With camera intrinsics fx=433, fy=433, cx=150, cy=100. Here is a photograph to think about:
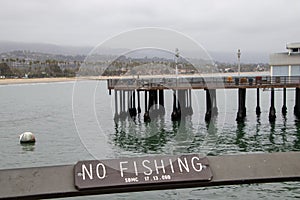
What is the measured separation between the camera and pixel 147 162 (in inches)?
328

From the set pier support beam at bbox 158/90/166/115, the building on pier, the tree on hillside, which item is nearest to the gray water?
pier support beam at bbox 158/90/166/115

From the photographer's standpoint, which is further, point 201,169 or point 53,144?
point 53,144

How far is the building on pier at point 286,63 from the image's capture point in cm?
4394

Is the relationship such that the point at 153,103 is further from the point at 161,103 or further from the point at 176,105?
the point at 176,105

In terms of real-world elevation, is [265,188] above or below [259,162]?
below

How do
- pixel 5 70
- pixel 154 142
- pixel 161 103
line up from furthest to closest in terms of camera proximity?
pixel 5 70, pixel 161 103, pixel 154 142

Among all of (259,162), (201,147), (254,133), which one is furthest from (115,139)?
(259,162)

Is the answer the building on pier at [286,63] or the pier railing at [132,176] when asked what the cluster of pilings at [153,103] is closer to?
the building on pier at [286,63]

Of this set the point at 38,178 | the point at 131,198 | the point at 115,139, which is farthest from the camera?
the point at 115,139

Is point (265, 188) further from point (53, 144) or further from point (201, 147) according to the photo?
point (53, 144)

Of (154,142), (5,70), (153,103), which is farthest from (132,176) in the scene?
(5,70)

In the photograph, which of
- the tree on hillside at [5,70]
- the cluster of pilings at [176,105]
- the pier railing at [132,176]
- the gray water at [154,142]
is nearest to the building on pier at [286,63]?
the cluster of pilings at [176,105]

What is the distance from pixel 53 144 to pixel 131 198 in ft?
50.0

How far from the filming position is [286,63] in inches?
1736
